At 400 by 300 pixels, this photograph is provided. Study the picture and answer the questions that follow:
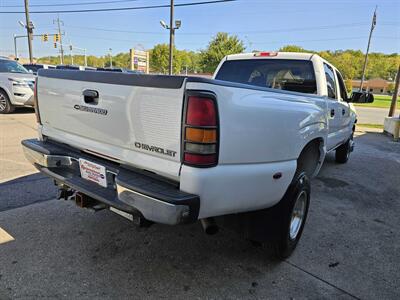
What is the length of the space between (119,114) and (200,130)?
0.70 metres

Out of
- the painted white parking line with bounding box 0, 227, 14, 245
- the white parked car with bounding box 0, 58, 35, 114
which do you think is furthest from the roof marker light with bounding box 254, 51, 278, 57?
the white parked car with bounding box 0, 58, 35, 114

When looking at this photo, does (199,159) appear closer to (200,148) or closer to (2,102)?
(200,148)

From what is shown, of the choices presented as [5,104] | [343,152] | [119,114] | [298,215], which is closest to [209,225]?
[119,114]

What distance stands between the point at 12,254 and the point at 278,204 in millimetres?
2328

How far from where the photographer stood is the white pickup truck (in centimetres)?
192

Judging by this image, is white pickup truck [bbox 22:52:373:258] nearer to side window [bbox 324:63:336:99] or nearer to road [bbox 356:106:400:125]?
side window [bbox 324:63:336:99]

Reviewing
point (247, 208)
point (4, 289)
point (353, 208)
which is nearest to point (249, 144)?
point (247, 208)

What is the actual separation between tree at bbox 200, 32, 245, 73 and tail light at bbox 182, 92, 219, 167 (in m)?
45.0

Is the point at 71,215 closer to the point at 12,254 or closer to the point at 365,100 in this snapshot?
the point at 12,254

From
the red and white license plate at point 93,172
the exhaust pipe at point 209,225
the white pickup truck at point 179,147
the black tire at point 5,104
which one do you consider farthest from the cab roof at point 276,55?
the black tire at point 5,104

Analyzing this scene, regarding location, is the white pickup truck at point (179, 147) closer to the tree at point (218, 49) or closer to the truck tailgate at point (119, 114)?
the truck tailgate at point (119, 114)

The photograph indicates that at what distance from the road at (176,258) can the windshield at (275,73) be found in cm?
166

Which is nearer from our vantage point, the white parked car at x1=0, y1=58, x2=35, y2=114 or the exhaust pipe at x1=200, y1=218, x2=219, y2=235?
the exhaust pipe at x1=200, y1=218, x2=219, y2=235

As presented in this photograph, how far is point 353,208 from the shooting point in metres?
4.27
